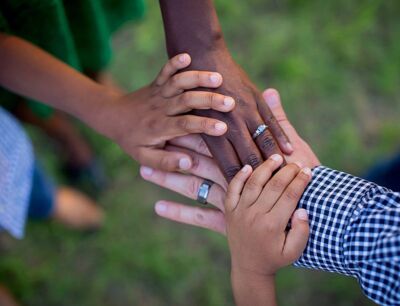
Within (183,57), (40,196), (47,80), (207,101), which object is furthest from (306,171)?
(40,196)

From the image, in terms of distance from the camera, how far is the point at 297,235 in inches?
39.6

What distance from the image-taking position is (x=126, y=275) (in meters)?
1.97

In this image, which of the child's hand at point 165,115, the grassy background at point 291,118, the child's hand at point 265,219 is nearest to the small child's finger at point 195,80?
the child's hand at point 165,115

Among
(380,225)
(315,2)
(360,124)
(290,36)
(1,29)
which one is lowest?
(380,225)

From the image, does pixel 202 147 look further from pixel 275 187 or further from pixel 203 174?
pixel 275 187

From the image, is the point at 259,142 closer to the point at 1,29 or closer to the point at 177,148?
the point at 177,148

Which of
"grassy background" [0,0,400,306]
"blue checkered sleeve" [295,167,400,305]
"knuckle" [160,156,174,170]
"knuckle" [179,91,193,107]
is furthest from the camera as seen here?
"grassy background" [0,0,400,306]

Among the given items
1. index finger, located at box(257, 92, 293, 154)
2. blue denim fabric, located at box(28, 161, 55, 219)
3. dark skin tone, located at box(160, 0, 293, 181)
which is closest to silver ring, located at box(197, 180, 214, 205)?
dark skin tone, located at box(160, 0, 293, 181)

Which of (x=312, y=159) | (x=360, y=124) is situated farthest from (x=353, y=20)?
(x=312, y=159)

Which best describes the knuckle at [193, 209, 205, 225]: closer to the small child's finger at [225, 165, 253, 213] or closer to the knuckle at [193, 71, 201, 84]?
the small child's finger at [225, 165, 253, 213]

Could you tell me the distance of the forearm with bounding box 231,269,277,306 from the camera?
3.47ft

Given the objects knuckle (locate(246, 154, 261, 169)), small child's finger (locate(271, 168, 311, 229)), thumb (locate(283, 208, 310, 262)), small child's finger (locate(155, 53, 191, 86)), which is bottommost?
thumb (locate(283, 208, 310, 262))

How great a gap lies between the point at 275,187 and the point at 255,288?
231 mm

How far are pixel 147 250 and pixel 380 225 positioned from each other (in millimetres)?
1236
